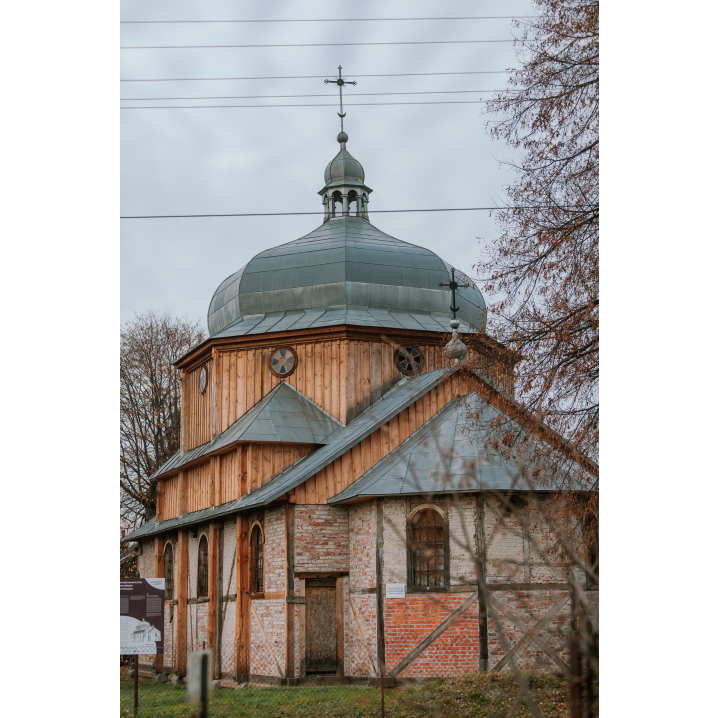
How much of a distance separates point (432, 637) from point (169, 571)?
10.5m

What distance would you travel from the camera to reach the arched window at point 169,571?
22891 mm

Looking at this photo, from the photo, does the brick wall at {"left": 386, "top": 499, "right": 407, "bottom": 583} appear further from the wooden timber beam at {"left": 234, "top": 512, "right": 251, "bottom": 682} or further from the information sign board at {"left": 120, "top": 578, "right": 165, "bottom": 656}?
the information sign board at {"left": 120, "top": 578, "right": 165, "bottom": 656}

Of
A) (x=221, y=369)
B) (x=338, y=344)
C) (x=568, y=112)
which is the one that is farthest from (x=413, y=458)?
(x=568, y=112)

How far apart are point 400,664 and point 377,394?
681 centimetres

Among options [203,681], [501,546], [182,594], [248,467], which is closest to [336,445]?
[248,467]

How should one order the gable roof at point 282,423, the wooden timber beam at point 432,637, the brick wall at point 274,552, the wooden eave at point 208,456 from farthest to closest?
the gable roof at point 282,423 < the wooden eave at point 208,456 < the brick wall at point 274,552 < the wooden timber beam at point 432,637

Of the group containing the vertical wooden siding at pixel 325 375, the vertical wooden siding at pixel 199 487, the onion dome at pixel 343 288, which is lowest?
the vertical wooden siding at pixel 199 487

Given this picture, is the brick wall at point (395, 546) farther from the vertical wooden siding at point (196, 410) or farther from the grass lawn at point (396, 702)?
the vertical wooden siding at point (196, 410)

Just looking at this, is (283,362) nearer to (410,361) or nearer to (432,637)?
(410,361)

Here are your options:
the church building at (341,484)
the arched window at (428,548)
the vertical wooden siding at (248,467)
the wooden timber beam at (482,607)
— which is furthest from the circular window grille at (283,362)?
the wooden timber beam at (482,607)

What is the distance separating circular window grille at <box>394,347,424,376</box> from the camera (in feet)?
66.9

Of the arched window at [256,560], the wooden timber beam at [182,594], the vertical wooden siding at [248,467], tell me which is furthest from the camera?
the wooden timber beam at [182,594]

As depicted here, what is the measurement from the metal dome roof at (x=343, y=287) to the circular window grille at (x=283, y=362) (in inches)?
21.4

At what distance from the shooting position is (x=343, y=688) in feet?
49.8
